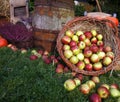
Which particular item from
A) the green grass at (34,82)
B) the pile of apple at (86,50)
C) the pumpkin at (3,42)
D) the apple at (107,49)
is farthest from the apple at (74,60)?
the pumpkin at (3,42)

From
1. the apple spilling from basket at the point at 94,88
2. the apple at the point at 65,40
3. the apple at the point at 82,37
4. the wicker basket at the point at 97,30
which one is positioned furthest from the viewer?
the apple at the point at 82,37

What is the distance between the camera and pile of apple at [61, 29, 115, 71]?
4.30 metres

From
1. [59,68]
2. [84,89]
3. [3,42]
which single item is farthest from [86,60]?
[3,42]

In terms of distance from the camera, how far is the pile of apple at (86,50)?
14.1 ft

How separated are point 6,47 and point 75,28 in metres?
1.40

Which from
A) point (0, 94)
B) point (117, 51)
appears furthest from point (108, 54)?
point (0, 94)

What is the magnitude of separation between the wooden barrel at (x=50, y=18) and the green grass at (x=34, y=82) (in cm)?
89

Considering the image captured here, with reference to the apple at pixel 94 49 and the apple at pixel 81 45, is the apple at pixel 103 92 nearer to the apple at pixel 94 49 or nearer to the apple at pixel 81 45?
the apple at pixel 94 49

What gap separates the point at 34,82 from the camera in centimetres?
381

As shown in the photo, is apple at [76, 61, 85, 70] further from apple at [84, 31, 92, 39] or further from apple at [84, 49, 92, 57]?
apple at [84, 31, 92, 39]

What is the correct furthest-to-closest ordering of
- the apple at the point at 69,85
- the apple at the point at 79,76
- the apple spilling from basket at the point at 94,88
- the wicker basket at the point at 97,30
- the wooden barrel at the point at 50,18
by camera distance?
the wooden barrel at the point at 50,18, the wicker basket at the point at 97,30, the apple at the point at 79,76, the apple at the point at 69,85, the apple spilling from basket at the point at 94,88

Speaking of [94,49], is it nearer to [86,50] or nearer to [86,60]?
[86,50]

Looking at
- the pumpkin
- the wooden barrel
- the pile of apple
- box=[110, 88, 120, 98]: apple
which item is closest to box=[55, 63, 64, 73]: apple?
the pile of apple

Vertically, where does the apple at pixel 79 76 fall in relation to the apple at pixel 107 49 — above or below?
below
